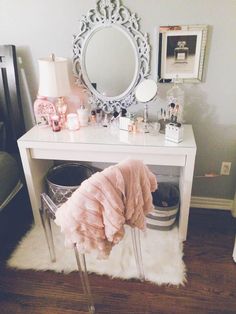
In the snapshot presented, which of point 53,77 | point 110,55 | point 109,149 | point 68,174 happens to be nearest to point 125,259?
point 109,149

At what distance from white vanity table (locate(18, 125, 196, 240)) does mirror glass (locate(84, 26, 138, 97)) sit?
1.06 feet

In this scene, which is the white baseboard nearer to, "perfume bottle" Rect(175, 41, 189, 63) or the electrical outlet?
the electrical outlet

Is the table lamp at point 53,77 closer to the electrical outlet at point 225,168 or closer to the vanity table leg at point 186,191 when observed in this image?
the vanity table leg at point 186,191

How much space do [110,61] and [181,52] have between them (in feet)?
1.54

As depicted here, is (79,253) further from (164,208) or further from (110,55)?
(110,55)

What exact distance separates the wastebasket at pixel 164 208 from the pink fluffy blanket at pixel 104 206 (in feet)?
2.10

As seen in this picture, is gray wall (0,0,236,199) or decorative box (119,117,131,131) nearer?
gray wall (0,0,236,199)

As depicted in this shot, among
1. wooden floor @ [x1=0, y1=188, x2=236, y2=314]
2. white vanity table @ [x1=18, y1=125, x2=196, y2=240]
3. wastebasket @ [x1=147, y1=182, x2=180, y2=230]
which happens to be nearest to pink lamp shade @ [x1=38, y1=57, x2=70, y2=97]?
white vanity table @ [x1=18, y1=125, x2=196, y2=240]

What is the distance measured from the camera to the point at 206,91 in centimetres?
173

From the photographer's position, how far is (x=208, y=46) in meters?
1.62

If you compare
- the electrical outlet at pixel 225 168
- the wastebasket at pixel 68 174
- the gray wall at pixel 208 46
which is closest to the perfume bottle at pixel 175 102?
the gray wall at pixel 208 46

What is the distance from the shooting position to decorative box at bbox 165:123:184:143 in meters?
1.51

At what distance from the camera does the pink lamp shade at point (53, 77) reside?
5.25 ft

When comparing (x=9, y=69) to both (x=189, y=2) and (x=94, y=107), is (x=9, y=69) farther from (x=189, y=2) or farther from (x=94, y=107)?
(x=189, y=2)
